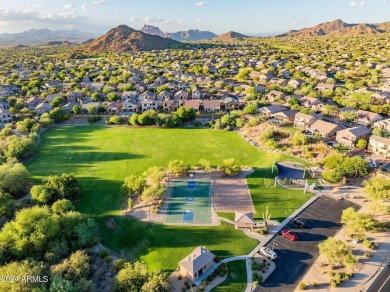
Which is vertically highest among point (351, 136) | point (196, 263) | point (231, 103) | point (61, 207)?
point (231, 103)

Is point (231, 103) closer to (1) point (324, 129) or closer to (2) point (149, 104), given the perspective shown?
(2) point (149, 104)

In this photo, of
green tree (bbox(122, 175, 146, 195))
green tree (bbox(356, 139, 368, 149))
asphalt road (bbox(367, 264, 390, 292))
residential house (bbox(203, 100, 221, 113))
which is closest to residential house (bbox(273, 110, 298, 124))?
residential house (bbox(203, 100, 221, 113))

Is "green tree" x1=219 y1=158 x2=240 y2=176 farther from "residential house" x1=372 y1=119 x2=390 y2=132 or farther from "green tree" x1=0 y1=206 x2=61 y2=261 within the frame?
"residential house" x1=372 y1=119 x2=390 y2=132

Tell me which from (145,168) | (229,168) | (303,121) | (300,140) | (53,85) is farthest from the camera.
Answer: (53,85)

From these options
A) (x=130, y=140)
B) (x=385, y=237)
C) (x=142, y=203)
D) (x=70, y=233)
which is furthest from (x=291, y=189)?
(x=130, y=140)

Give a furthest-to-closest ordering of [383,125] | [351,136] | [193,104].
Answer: [193,104], [383,125], [351,136]

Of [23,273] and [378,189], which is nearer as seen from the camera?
[23,273]

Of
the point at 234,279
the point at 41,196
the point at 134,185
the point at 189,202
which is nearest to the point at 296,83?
the point at 189,202

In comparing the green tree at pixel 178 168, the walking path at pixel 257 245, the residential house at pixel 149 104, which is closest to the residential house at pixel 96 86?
the residential house at pixel 149 104
